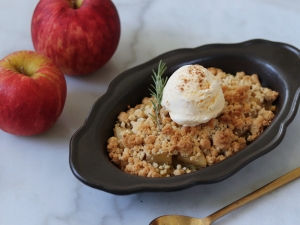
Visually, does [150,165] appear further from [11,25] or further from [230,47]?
[11,25]

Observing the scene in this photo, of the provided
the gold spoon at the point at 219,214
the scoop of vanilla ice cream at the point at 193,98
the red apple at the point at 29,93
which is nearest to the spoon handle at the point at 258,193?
the gold spoon at the point at 219,214

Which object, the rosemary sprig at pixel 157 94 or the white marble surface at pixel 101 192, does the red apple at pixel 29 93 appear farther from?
the rosemary sprig at pixel 157 94

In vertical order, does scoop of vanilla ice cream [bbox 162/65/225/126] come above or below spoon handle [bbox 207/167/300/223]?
above

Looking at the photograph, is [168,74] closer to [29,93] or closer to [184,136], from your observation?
[184,136]

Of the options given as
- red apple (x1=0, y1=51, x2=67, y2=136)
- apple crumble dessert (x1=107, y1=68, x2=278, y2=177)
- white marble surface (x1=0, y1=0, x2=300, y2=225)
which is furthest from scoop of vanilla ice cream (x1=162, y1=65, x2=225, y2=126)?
red apple (x1=0, y1=51, x2=67, y2=136)

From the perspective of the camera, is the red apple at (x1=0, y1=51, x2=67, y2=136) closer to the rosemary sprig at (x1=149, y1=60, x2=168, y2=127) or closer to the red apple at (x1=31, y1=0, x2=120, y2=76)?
the red apple at (x1=31, y1=0, x2=120, y2=76)

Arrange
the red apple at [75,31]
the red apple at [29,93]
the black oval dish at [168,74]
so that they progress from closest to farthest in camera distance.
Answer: the black oval dish at [168,74], the red apple at [29,93], the red apple at [75,31]
